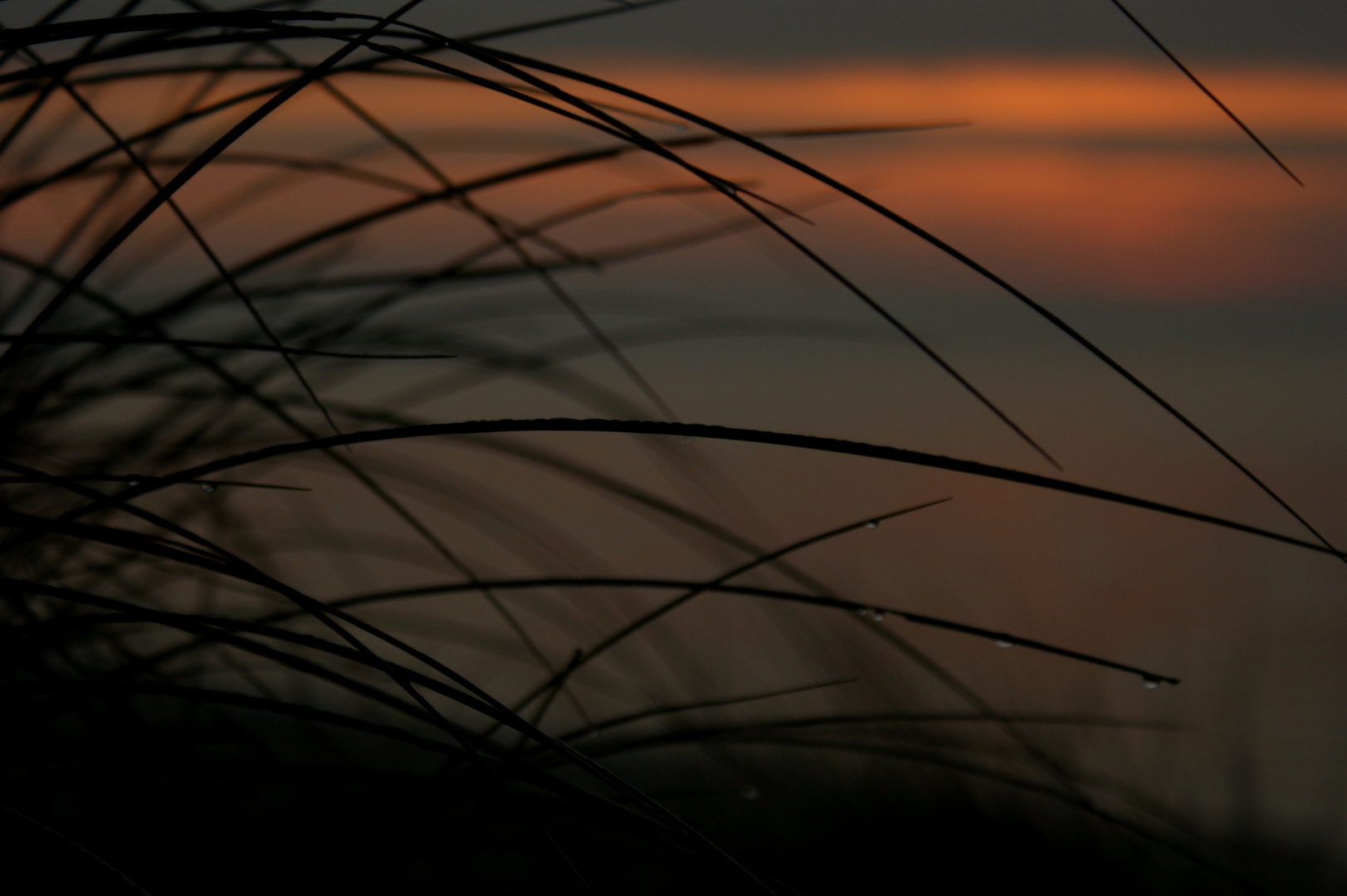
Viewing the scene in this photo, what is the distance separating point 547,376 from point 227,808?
307 mm

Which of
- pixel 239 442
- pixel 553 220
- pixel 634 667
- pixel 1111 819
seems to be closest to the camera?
pixel 1111 819

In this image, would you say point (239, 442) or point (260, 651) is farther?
point (239, 442)

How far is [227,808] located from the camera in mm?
415

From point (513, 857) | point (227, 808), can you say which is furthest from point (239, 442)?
point (513, 857)

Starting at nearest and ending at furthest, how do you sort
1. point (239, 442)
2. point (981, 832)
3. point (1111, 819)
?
point (1111, 819)
point (239, 442)
point (981, 832)

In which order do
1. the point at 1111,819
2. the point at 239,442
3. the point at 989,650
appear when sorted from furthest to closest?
the point at 989,650 < the point at 239,442 < the point at 1111,819

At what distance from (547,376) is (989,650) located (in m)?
0.66

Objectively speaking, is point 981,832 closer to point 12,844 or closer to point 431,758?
point 431,758

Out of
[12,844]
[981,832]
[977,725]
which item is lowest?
[12,844]

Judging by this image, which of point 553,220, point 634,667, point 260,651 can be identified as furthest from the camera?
point 634,667

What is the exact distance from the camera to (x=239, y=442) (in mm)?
659

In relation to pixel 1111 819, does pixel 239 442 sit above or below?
above

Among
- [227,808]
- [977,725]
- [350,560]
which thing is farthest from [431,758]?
[227,808]

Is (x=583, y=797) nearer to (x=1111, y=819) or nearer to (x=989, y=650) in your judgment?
(x=1111, y=819)
